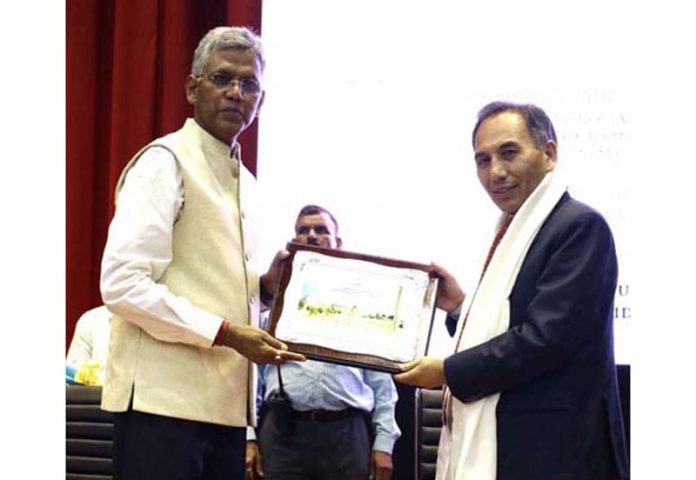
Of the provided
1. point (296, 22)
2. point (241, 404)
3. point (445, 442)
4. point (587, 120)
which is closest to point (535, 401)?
point (445, 442)

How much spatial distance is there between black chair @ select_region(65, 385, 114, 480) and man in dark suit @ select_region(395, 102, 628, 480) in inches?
75.3

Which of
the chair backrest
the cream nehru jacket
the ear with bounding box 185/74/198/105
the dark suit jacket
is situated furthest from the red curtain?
the dark suit jacket

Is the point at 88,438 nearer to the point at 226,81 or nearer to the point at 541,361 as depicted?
the point at 226,81

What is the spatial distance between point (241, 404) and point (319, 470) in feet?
5.11

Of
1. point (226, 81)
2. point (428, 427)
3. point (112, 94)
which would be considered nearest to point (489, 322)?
point (226, 81)

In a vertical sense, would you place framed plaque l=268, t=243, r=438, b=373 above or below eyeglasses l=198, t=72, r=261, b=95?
below

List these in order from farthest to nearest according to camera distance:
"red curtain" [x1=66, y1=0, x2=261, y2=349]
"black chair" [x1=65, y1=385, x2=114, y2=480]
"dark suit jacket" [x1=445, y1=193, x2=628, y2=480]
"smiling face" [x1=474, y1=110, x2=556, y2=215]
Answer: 1. "red curtain" [x1=66, y1=0, x2=261, y2=349]
2. "black chair" [x1=65, y1=385, x2=114, y2=480]
3. "smiling face" [x1=474, y1=110, x2=556, y2=215]
4. "dark suit jacket" [x1=445, y1=193, x2=628, y2=480]

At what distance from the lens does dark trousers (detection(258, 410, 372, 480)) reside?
3838mm

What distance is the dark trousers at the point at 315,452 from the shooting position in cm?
384

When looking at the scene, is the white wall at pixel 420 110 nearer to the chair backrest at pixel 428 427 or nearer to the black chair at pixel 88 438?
the chair backrest at pixel 428 427

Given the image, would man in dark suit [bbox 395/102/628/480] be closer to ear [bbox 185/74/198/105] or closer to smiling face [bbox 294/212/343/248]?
ear [bbox 185/74/198/105]

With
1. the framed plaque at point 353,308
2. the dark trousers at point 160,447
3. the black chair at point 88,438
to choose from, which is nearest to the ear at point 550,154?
the framed plaque at point 353,308

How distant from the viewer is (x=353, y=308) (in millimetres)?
2541

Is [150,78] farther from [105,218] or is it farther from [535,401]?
[535,401]
